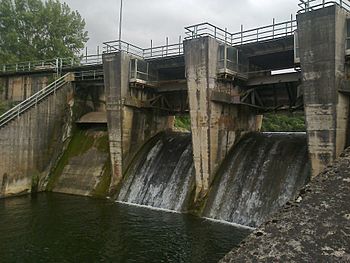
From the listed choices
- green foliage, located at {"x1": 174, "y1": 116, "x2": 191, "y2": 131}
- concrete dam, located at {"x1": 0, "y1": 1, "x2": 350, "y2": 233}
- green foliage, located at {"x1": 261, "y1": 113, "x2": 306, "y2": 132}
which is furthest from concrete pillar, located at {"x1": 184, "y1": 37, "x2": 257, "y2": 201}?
green foliage, located at {"x1": 261, "y1": 113, "x2": 306, "y2": 132}

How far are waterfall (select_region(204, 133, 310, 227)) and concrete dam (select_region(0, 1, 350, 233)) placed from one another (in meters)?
0.05

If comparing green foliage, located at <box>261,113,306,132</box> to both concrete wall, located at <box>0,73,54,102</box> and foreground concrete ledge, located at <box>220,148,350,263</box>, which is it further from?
foreground concrete ledge, located at <box>220,148,350,263</box>

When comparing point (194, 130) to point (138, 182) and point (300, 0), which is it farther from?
point (300, 0)

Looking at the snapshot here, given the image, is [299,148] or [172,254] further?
[299,148]

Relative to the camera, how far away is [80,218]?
1703 centimetres

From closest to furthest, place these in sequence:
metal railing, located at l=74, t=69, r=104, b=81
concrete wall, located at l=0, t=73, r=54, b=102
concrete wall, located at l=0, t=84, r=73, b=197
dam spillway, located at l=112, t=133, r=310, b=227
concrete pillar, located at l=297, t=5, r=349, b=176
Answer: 1. concrete pillar, located at l=297, t=5, r=349, b=176
2. dam spillway, located at l=112, t=133, r=310, b=227
3. concrete wall, located at l=0, t=84, r=73, b=197
4. metal railing, located at l=74, t=69, r=104, b=81
5. concrete wall, located at l=0, t=73, r=54, b=102

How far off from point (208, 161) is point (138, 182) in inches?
206

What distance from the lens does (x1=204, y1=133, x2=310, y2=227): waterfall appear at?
16.3 metres

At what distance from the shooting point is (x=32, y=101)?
24250 mm

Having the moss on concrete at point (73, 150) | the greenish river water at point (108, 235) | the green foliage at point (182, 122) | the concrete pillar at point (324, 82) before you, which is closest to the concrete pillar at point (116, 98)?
the moss on concrete at point (73, 150)

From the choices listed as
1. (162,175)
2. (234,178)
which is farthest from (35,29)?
(234,178)

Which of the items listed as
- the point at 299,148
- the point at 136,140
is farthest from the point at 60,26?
the point at 299,148

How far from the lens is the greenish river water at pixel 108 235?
12195mm

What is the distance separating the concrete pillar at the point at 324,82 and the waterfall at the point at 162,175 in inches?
291
